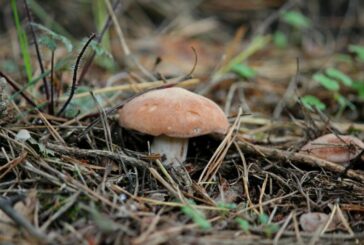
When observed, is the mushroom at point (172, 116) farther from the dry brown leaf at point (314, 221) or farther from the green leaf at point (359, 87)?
the green leaf at point (359, 87)

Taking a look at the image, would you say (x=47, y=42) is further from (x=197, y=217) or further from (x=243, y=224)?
(x=243, y=224)

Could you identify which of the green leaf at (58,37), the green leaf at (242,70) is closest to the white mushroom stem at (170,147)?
the green leaf at (58,37)

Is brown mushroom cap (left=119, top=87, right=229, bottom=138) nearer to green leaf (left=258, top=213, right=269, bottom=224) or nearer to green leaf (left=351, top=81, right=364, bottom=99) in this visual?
green leaf (left=258, top=213, right=269, bottom=224)

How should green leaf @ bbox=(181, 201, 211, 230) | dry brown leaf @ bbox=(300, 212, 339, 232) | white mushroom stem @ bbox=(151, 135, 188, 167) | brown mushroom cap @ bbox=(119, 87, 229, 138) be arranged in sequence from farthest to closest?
1. white mushroom stem @ bbox=(151, 135, 188, 167)
2. brown mushroom cap @ bbox=(119, 87, 229, 138)
3. dry brown leaf @ bbox=(300, 212, 339, 232)
4. green leaf @ bbox=(181, 201, 211, 230)

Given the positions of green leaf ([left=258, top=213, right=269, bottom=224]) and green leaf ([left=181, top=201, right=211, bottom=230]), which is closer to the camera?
green leaf ([left=181, top=201, right=211, bottom=230])

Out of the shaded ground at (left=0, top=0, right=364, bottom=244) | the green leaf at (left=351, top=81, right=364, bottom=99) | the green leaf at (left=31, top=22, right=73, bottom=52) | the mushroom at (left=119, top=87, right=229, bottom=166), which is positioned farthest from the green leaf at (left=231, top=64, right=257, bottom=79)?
the green leaf at (left=31, top=22, right=73, bottom=52)

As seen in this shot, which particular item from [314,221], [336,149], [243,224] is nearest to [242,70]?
[336,149]

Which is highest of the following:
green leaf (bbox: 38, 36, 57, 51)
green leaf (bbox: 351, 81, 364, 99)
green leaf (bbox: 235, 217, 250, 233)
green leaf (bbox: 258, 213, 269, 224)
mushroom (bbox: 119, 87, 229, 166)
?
green leaf (bbox: 38, 36, 57, 51)
